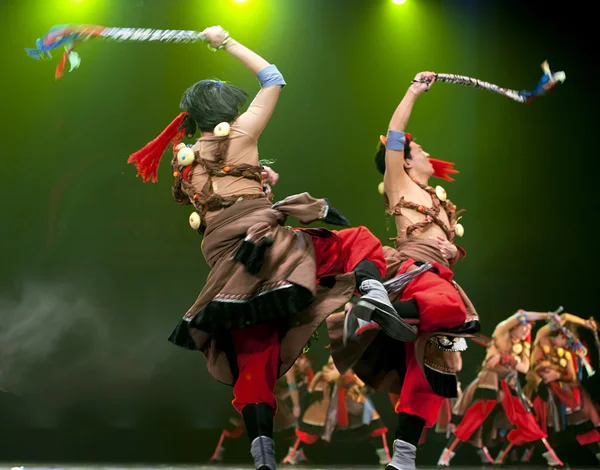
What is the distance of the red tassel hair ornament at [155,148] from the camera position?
3184mm

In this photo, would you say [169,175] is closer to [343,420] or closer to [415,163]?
[343,420]

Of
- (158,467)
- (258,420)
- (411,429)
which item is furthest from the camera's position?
(158,467)

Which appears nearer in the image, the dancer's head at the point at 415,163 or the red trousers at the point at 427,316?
the red trousers at the point at 427,316

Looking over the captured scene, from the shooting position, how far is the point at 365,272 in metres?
2.80

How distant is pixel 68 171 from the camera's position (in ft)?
18.0

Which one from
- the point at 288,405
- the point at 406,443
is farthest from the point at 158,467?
the point at 406,443

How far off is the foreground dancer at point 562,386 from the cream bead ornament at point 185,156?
3.64 meters

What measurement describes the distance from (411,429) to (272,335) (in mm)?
730

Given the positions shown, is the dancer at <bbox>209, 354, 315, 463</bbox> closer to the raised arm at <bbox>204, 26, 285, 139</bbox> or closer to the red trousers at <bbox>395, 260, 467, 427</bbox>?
the red trousers at <bbox>395, 260, 467, 427</bbox>

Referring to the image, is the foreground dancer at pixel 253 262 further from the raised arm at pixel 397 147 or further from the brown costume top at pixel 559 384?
the brown costume top at pixel 559 384

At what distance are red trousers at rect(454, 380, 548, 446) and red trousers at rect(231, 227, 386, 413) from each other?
2.92m

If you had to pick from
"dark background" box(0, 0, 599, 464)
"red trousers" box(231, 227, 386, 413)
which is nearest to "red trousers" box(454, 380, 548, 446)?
"dark background" box(0, 0, 599, 464)

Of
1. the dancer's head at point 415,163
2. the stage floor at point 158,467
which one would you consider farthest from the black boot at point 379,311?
the stage floor at point 158,467

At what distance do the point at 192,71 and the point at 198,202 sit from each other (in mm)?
2934
